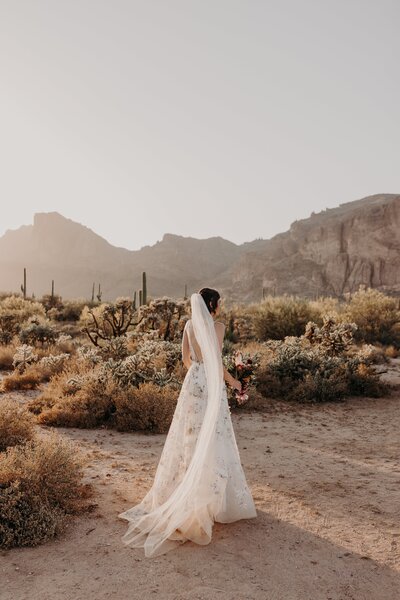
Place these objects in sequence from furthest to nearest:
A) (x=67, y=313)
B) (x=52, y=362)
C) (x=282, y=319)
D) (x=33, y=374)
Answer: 1. (x=67, y=313)
2. (x=282, y=319)
3. (x=52, y=362)
4. (x=33, y=374)

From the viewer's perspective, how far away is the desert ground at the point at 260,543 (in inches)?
142

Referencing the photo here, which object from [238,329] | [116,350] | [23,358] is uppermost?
[238,329]

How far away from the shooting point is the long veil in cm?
425

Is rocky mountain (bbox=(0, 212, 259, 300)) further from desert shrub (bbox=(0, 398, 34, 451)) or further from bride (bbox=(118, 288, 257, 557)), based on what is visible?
bride (bbox=(118, 288, 257, 557))

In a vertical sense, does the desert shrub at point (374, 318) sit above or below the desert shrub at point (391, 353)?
above

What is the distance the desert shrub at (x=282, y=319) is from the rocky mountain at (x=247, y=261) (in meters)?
51.9

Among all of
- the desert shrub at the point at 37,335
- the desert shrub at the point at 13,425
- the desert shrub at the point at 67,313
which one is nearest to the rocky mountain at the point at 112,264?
the desert shrub at the point at 67,313

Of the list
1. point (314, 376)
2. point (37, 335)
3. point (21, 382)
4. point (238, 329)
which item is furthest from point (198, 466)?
point (238, 329)

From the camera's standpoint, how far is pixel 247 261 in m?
100

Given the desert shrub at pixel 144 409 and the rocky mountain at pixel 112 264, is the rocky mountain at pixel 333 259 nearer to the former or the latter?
the rocky mountain at pixel 112 264

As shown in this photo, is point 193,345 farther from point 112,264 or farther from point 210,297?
point 112,264

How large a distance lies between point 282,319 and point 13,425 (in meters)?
13.5

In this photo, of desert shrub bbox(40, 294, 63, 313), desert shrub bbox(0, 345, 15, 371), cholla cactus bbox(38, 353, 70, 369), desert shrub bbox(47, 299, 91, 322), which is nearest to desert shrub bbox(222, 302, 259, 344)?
cholla cactus bbox(38, 353, 70, 369)

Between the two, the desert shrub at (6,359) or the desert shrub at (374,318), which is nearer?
the desert shrub at (6,359)
